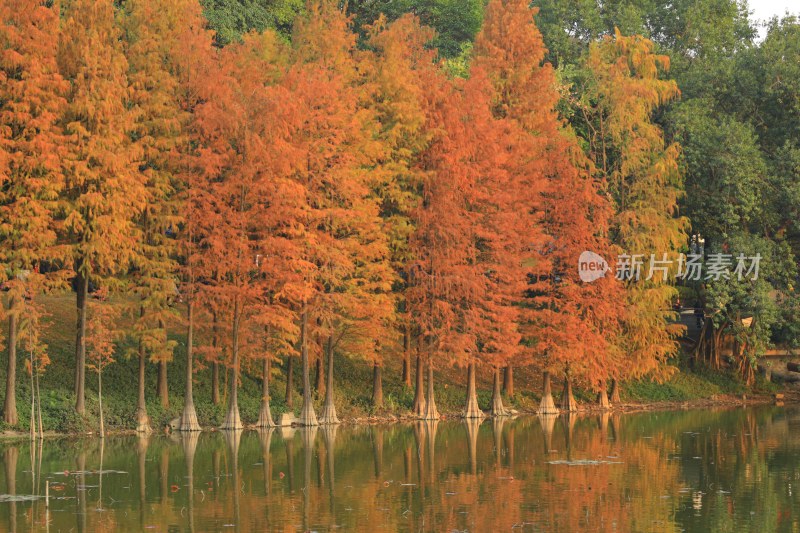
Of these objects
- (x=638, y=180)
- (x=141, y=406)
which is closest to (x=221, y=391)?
(x=141, y=406)

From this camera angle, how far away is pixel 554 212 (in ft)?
194

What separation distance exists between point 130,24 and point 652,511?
29388 millimetres

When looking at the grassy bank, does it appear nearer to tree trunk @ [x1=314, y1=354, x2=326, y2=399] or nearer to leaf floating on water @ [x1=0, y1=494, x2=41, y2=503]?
tree trunk @ [x1=314, y1=354, x2=326, y2=399]

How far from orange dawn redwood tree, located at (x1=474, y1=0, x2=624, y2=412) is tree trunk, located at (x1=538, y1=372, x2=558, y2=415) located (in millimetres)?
56

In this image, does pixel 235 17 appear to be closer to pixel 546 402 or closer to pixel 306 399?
pixel 306 399

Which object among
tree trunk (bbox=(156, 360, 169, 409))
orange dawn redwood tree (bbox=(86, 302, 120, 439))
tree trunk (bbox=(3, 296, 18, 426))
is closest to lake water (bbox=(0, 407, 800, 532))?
tree trunk (bbox=(3, 296, 18, 426))

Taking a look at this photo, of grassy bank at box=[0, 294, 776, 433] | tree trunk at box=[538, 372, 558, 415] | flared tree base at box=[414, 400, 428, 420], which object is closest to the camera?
grassy bank at box=[0, 294, 776, 433]

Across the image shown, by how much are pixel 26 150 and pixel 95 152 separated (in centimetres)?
241

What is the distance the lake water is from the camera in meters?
27.6

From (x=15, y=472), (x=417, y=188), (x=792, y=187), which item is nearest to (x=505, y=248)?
(x=417, y=188)

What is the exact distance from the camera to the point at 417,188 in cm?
5553

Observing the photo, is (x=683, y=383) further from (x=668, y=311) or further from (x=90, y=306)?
(x=90, y=306)

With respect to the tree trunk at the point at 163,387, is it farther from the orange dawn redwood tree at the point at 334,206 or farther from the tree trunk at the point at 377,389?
the tree trunk at the point at 377,389

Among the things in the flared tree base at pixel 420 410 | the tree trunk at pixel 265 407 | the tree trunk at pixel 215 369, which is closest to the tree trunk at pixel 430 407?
the flared tree base at pixel 420 410
